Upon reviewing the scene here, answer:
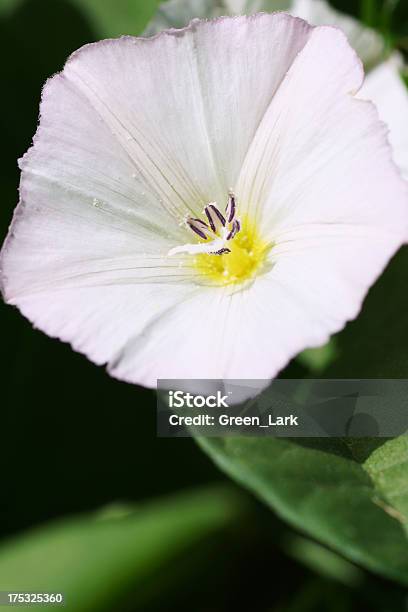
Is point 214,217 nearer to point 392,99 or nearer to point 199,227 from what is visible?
point 199,227

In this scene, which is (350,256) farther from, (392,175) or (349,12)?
(349,12)

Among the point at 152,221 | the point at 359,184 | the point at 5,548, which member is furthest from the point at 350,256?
the point at 5,548

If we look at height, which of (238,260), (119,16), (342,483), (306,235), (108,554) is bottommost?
(108,554)

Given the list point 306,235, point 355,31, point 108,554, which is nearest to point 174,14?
point 355,31

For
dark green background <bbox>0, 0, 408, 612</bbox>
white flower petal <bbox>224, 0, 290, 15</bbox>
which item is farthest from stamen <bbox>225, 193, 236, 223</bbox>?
dark green background <bbox>0, 0, 408, 612</bbox>

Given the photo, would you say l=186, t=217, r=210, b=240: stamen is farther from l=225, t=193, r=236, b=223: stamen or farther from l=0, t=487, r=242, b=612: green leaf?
l=0, t=487, r=242, b=612: green leaf
